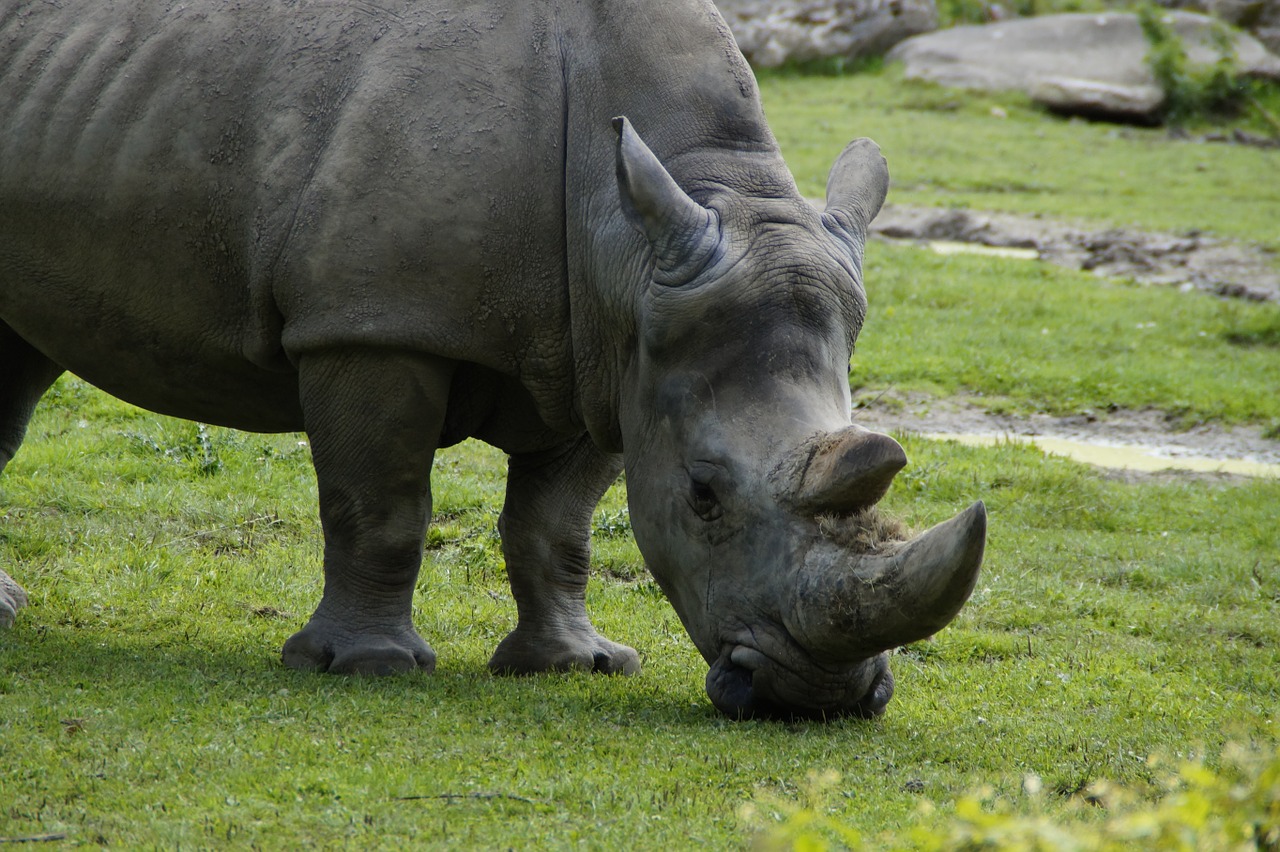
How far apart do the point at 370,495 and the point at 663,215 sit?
1385mm

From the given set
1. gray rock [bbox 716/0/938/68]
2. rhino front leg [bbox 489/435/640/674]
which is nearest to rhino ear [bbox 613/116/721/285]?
rhino front leg [bbox 489/435/640/674]

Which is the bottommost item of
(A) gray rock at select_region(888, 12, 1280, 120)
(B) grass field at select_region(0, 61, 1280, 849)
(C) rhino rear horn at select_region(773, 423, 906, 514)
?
(A) gray rock at select_region(888, 12, 1280, 120)

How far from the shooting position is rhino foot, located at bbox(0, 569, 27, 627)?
598cm

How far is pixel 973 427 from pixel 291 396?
18.7 feet

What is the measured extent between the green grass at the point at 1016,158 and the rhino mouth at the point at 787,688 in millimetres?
11488

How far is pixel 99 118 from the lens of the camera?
5.69 metres

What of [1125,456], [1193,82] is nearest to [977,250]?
[1125,456]

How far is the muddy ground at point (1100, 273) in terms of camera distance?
412 inches

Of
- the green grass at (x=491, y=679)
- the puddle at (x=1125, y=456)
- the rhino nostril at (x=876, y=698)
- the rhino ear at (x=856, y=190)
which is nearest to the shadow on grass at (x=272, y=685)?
the green grass at (x=491, y=679)

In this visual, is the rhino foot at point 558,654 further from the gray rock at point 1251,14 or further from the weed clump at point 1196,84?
the gray rock at point 1251,14

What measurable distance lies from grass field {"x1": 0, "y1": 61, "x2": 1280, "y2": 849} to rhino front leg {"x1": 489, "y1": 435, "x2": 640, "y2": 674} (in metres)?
0.22

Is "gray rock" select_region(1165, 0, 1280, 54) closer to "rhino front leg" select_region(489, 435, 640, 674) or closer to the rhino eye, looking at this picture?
"rhino front leg" select_region(489, 435, 640, 674)

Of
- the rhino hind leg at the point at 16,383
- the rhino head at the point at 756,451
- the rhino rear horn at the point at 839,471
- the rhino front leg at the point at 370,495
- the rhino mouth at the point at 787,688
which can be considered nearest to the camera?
the rhino rear horn at the point at 839,471

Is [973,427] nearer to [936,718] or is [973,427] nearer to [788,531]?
[936,718]
